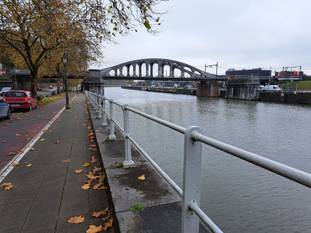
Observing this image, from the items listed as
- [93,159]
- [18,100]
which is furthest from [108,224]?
[18,100]

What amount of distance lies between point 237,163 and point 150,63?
101 meters

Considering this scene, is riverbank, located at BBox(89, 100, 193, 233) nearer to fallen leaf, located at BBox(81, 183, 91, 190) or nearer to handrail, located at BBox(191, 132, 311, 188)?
fallen leaf, located at BBox(81, 183, 91, 190)

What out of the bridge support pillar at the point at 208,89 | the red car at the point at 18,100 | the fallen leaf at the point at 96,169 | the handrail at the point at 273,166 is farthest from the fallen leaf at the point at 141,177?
the bridge support pillar at the point at 208,89

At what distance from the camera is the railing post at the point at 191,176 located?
181cm

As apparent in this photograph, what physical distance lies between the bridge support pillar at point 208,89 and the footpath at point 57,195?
78968 mm

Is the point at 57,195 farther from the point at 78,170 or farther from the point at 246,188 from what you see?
the point at 246,188

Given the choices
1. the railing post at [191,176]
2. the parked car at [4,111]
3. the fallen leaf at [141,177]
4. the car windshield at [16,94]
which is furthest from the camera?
the car windshield at [16,94]

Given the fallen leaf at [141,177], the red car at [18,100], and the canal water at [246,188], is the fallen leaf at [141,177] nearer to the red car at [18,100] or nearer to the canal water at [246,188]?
the canal water at [246,188]

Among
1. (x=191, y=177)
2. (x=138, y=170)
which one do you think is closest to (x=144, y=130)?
(x=138, y=170)

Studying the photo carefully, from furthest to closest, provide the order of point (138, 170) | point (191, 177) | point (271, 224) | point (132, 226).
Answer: point (271, 224)
point (138, 170)
point (132, 226)
point (191, 177)

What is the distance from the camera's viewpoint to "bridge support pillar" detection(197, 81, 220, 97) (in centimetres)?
8254

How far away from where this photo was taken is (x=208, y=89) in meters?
84.7

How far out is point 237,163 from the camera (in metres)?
10.0

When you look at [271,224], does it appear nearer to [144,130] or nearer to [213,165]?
[213,165]
